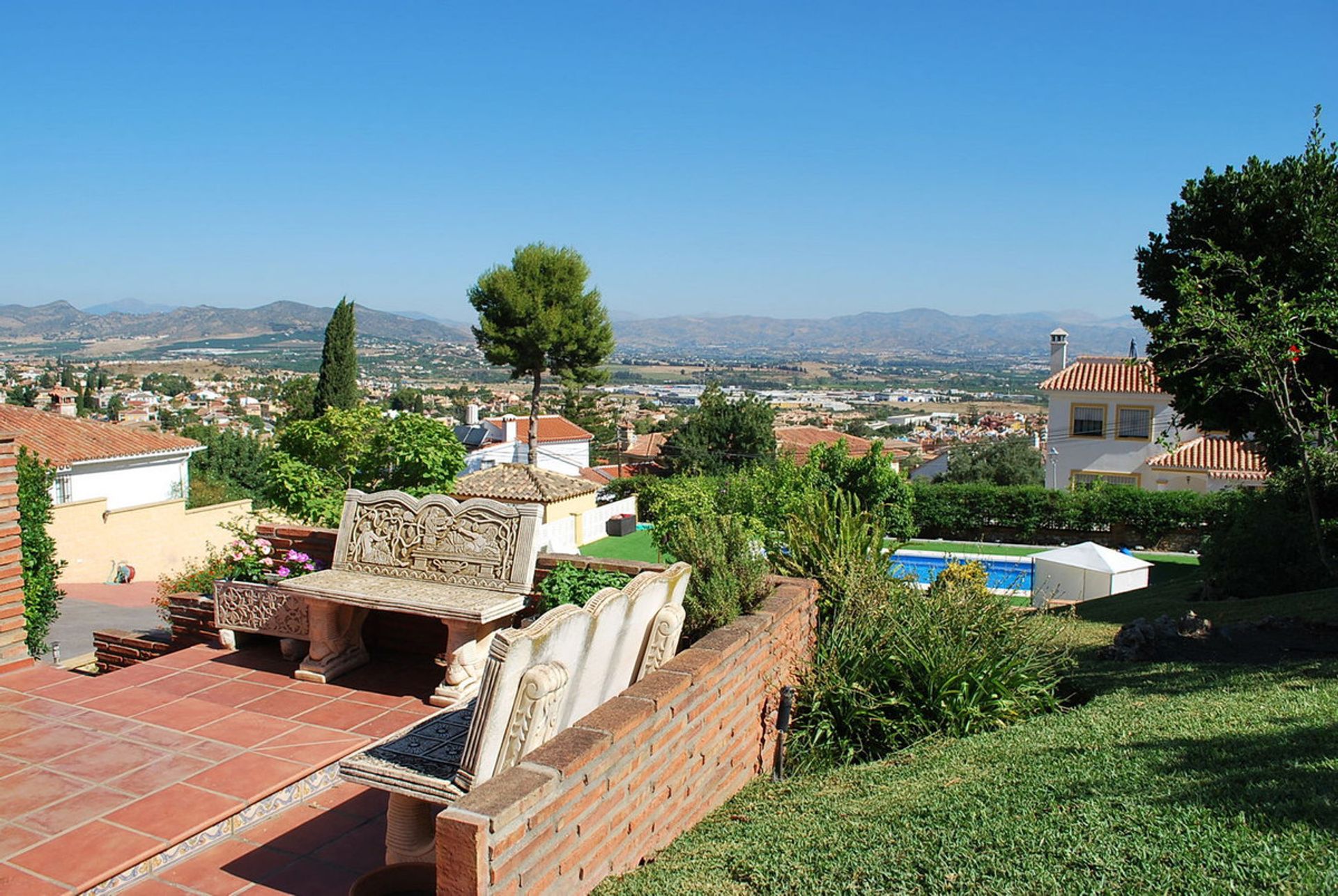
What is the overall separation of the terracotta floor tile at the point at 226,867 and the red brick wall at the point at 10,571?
353 cm

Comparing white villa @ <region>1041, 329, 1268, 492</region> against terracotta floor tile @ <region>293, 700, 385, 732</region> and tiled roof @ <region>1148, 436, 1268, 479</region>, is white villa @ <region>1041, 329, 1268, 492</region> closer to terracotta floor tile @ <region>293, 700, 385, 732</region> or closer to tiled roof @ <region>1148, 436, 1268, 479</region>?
tiled roof @ <region>1148, 436, 1268, 479</region>

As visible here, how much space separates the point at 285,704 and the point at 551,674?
3174mm

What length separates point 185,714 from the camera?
5395 mm

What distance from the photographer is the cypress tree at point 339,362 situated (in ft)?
122

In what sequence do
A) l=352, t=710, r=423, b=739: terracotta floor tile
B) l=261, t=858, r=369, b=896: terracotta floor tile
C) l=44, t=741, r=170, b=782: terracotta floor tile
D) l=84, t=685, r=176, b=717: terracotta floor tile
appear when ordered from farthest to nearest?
l=84, t=685, r=176, b=717: terracotta floor tile, l=352, t=710, r=423, b=739: terracotta floor tile, l=44, t=741, r=170, b=782: terracotta floor tile, l=261, t=858, r=369, b=896: terracotta floor tile

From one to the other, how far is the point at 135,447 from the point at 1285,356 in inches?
1157

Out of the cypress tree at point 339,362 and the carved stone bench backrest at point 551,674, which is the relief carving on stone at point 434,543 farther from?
the cypress tree at point 339,362

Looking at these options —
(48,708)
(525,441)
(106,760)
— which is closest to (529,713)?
(106,760)

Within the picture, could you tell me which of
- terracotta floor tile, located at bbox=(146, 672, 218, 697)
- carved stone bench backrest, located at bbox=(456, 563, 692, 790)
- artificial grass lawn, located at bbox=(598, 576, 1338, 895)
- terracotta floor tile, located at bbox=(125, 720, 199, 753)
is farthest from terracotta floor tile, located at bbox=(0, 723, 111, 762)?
artificial grass lawn, located at bbox=(598, 576, 1338, 895)

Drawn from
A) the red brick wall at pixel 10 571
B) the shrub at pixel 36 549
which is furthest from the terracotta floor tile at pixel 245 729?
the shrub at pixel 36 549

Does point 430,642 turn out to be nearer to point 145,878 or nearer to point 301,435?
point 145,878

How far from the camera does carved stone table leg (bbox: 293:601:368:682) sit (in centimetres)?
593

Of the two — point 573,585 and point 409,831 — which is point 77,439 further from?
point 409,831

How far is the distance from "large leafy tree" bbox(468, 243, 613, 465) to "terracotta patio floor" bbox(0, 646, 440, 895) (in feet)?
96.7
